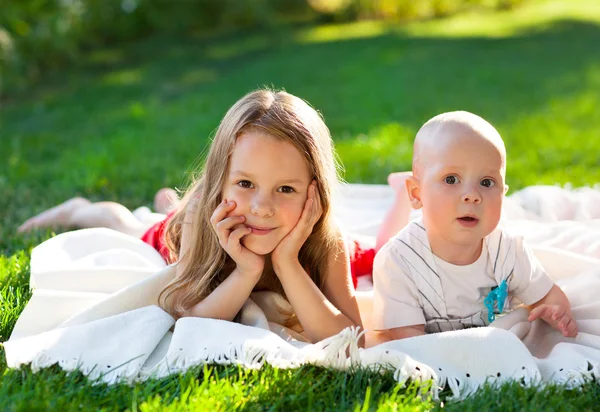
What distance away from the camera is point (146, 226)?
426cm

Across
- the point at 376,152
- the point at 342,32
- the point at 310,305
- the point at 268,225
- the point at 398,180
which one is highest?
the point at 342,32

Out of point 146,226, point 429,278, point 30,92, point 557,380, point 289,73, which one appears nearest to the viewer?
point 557,380

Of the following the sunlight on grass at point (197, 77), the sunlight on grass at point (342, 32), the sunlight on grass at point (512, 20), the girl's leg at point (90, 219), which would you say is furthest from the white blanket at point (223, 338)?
the sunlight on grass at point (512, 20)

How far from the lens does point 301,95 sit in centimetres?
848

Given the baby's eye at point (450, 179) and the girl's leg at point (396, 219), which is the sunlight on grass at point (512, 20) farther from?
the baby's eye at point (450, 179)

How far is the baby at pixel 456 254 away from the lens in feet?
9.29

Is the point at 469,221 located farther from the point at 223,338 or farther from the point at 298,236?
the point at 223,338

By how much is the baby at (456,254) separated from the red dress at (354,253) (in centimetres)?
68

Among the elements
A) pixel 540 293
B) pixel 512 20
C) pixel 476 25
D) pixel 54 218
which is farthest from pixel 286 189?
pixel 512 20

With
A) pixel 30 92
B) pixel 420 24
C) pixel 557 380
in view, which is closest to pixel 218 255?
pixel 557 380

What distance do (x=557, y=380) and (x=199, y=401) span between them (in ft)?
3.75

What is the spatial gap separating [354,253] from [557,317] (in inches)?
39.9

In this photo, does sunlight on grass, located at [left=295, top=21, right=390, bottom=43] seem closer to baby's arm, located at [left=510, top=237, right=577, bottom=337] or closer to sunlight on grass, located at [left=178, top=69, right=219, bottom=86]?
sunlight on grass, located at [left=178, top=69, right=219, bottom=86]

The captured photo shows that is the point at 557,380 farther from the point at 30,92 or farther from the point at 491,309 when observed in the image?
the point at 30,92
